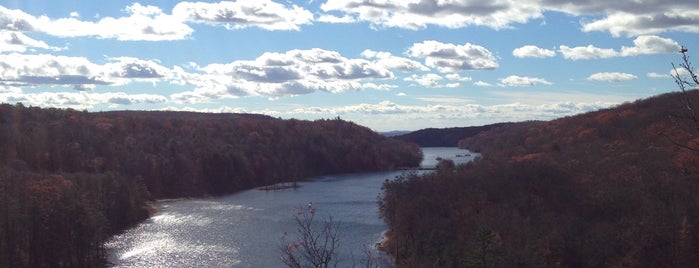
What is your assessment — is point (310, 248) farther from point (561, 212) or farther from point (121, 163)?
point (121, 163)

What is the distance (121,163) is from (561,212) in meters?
63.9

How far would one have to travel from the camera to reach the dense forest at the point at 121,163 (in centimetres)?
4109

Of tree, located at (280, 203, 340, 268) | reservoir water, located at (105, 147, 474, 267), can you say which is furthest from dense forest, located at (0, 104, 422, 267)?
tree, located at (280, 203, 340, 268)

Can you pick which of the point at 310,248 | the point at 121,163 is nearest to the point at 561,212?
the point at 310,248

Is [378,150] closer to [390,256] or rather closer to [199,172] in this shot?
[199,172]

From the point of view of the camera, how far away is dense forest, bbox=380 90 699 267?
32.3 metres

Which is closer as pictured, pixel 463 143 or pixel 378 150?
pixel 378 150

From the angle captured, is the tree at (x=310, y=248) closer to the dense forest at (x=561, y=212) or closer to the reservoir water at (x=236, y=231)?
the reservoir water at (x=236, y=231)

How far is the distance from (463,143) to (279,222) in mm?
131218

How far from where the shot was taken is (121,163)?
87562 millimetres

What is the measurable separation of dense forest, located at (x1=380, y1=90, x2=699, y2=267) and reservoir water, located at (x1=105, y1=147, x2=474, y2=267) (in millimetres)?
4408

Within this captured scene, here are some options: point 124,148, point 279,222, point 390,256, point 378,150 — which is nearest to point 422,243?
point 390,256

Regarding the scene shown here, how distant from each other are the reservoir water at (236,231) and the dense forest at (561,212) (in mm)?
4408

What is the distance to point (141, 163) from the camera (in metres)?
89.4
